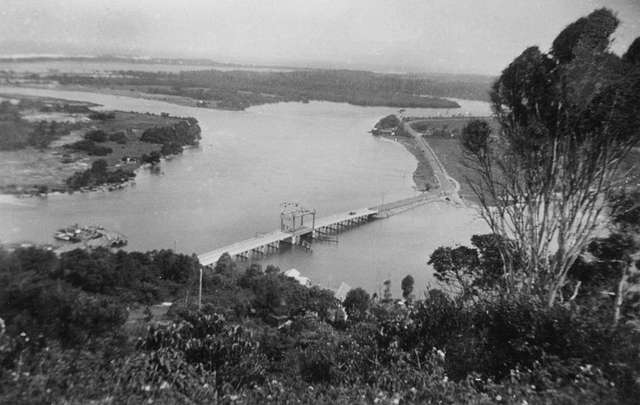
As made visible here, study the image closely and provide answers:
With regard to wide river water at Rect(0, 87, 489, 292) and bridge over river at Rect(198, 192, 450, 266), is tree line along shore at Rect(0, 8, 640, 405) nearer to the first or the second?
wide river water at Rect(0, 87, 489, 292)

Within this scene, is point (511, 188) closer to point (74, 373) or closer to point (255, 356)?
point (255, 356)

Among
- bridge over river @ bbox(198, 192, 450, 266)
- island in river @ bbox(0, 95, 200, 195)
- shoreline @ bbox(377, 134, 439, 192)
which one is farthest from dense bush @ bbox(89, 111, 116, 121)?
shoreline @ bbox(377, 134, 439, 192)

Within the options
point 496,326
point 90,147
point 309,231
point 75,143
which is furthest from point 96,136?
point 496,326

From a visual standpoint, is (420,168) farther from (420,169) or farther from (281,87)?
(281,87)

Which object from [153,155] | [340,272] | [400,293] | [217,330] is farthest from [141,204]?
[217,330]

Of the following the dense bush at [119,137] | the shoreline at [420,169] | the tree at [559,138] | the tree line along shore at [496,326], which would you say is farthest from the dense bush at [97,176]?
the tree at [559,138]

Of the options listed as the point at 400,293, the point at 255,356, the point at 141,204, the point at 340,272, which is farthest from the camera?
the point at 141,204
